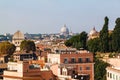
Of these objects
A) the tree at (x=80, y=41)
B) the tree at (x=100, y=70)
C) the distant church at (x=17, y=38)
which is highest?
the distant church at (x=17, y=38)

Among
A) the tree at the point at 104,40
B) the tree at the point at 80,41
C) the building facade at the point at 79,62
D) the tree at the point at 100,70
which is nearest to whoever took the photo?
the building facade at the point at 79,62

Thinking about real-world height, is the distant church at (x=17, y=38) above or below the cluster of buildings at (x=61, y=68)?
above

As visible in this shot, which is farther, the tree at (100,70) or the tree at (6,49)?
the tree at (6,49)

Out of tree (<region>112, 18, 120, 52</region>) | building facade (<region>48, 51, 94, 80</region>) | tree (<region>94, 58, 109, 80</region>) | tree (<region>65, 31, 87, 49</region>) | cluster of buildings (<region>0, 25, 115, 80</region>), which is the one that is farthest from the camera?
tree (<region>65, 31, 87, 49</region>)


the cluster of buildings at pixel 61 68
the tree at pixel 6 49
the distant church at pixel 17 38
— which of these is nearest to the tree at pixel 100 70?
the cluster of buildings at pixel 61 68

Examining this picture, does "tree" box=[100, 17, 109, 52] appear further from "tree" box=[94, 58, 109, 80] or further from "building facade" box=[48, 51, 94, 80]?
"building facade" box=[48, 51, 94, 80]

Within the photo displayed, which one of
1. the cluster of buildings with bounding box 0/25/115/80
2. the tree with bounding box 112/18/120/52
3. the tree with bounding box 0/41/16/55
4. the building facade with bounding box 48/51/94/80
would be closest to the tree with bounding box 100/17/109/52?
the tree with bounding box 112/18/120/52

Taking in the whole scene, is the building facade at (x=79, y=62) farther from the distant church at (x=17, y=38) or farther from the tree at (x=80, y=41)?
the distant church at (x=17, y=38)

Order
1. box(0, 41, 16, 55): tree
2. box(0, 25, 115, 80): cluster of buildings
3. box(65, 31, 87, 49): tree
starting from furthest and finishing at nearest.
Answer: box(0, 41, 16, 55): tree, box(65, 31, 87, 49): tree, box(0, 25, 115, 80): cluster of buildings

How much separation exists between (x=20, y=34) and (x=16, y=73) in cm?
4794

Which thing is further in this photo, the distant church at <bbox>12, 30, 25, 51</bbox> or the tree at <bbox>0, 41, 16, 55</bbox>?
the distant church at <bbox>12, 30, 25, 51</bbox>

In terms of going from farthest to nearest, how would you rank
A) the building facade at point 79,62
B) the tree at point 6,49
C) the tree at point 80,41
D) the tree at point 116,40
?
the tree at point 6,49 < the tree at point 80,41 < the tree at point 116,40 < the building facade at point 79,62

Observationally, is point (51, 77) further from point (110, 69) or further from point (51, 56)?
point (51, 56)

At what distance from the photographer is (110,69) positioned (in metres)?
22.6
